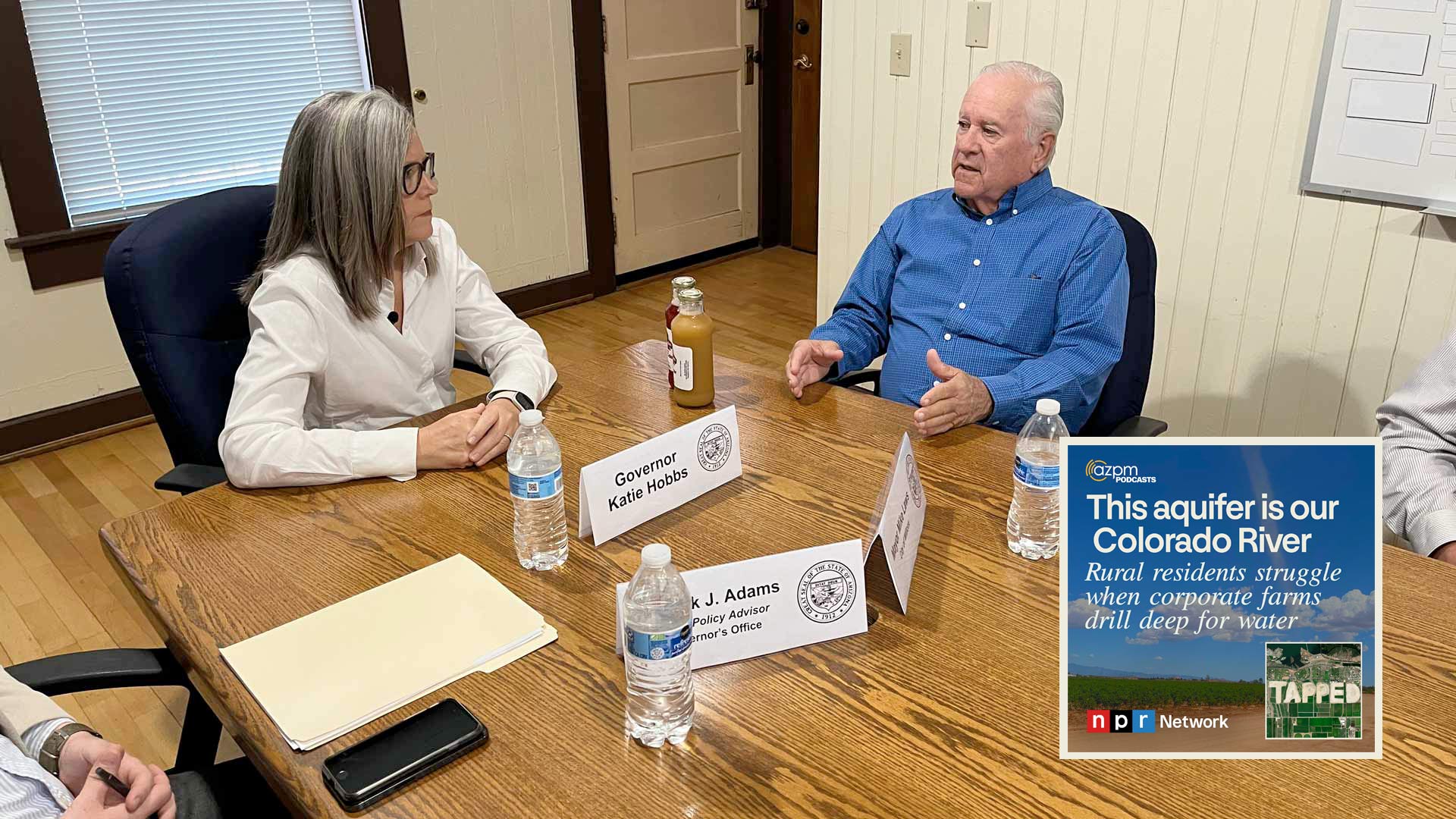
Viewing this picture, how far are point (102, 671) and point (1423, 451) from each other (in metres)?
1.93

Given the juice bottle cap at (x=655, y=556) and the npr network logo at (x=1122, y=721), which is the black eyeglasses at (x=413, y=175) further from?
the npr network logo at (x=1122, y=721)

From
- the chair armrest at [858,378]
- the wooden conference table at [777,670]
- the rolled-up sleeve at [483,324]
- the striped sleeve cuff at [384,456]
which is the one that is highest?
the rolled-up sleeve at [483,324]

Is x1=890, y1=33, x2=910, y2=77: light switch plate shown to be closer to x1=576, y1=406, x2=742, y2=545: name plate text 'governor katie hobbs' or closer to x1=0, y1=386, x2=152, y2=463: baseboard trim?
x1=576, y1=406, x2=742, y2=545: name plate text 'governor katie hobbs'

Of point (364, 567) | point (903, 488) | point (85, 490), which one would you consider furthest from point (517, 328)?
point (85, 490)

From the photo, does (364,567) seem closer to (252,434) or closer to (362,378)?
(252,434)

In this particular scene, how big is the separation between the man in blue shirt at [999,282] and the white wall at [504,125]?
2.53 meters

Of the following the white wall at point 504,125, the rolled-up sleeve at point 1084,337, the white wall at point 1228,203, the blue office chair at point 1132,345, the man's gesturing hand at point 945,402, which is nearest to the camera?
the man's gesturing hand at point 945,402

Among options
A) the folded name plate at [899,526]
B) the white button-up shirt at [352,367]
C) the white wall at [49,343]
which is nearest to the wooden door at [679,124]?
the white wall at [49,343]

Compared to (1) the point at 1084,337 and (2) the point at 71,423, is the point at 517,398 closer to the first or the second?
(1) the point at 1084,337

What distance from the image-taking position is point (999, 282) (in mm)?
2061

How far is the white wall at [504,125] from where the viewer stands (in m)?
4.12

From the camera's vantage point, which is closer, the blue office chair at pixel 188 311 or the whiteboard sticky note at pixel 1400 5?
the blue office chair at pixel 188 311

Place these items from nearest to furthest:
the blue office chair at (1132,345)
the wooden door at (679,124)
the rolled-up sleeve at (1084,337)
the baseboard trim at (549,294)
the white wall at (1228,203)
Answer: the rolled-up sleeve at (1084,337) < the blue office chair at (1132,345) < the white wall at (1228,203) < the baseboard trim at (549,294) < the wooden door at (679,124)

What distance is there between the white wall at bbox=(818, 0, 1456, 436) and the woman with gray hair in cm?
171
